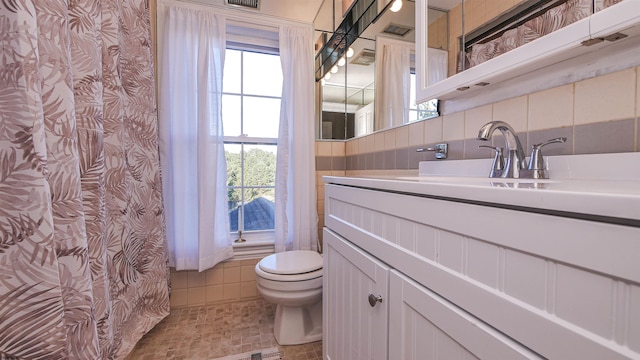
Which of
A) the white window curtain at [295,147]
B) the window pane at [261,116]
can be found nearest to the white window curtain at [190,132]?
the window pane at [261,116]

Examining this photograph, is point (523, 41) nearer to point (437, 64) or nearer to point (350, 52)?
point (437, 64)

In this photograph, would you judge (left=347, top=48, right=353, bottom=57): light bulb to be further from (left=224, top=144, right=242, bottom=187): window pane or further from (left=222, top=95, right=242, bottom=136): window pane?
(left=224, top=144, right=242, bottom=187): window pane

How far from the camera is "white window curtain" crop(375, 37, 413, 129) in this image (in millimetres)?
1353

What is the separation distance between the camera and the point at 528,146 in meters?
0.81

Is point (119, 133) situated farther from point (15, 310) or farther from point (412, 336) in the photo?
point (412, 336)

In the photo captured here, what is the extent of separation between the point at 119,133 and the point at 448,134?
140 cm

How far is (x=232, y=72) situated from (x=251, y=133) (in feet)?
1.49

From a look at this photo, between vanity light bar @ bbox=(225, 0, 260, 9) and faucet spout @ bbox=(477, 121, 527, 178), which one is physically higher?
vanity light bar @ bbox=(225, 0, 260, 9)

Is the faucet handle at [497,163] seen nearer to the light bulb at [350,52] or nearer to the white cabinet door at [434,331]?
the white cabinet door at [434,331]

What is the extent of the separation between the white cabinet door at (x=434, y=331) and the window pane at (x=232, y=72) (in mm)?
1744

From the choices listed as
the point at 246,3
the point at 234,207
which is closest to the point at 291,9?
the point at 246,3

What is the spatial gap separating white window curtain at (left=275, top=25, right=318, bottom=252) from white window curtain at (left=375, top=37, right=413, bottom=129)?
1.71ft

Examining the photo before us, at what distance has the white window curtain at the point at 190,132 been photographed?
1.65 m

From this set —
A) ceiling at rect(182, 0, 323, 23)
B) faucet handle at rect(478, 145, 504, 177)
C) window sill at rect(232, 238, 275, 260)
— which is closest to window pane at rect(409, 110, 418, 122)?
faucet handle at rect(478, 145, 504, 177)
